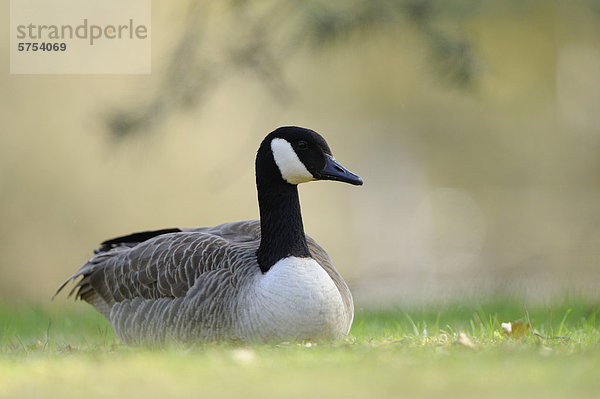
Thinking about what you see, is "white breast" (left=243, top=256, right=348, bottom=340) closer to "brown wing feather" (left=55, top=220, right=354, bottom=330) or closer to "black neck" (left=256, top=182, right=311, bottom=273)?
"black neck" (left=256, top=182, right=311, bottom=273)

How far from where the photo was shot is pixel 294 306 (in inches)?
201

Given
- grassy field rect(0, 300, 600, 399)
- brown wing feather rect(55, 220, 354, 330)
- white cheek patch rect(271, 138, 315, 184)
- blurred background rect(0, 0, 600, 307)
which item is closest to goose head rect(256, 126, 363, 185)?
white cheek patch rect(271, 138, 315, 184)

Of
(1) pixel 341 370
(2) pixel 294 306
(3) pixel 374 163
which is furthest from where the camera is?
(3) pixel 374 163

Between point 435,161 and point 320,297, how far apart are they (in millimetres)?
12839

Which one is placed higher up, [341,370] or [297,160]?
[297,160]

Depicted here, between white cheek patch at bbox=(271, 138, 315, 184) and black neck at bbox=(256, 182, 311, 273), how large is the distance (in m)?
0.12

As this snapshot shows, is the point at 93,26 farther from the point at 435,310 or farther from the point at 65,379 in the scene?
the point at 65,379

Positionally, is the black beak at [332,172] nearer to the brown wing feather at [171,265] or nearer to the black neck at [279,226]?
the black neck at [279,226]


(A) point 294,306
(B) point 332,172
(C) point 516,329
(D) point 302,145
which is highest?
(D) point 302,145

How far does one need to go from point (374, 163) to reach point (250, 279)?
1150 centimetres

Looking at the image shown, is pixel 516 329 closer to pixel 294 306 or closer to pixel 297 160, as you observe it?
pixel 294 306

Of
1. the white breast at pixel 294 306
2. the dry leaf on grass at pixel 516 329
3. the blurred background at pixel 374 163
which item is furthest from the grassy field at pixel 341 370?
the blurred background at pixel 374 163

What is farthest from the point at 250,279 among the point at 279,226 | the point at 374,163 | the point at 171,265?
the point at 374,163

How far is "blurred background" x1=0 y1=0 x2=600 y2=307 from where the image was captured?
13.4m
